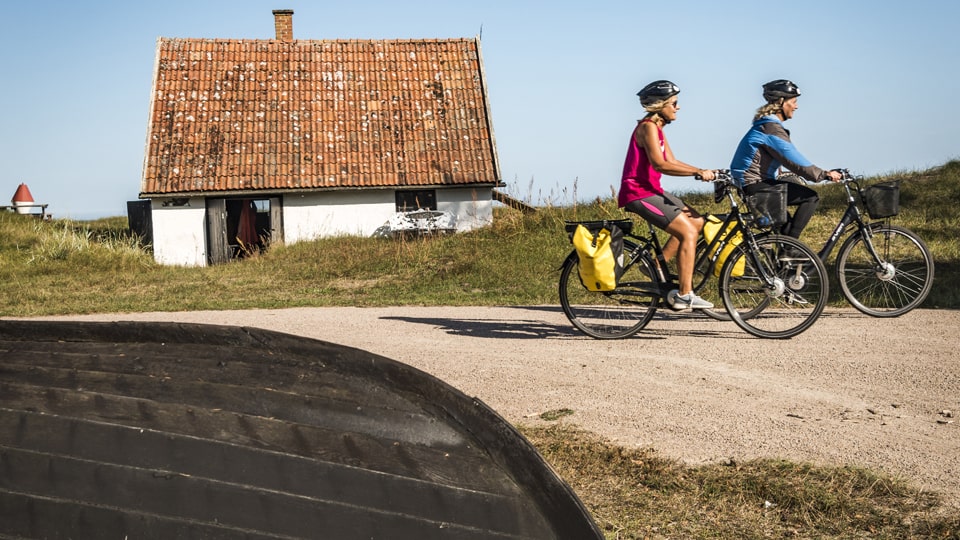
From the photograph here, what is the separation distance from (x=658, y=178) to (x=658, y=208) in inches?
10.5

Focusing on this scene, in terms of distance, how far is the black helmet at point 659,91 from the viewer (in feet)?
27.8

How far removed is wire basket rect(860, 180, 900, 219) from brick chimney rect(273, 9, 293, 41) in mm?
23338

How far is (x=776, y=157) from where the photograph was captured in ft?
30.6

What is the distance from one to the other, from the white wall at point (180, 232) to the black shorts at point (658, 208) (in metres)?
18.7

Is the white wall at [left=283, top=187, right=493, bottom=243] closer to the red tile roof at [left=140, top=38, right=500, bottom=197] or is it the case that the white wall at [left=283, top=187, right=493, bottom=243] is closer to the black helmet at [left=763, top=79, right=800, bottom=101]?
the red tile roof at [left=140, top=38, right=500, bottom=197]

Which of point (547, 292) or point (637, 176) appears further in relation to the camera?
point (547, 292)

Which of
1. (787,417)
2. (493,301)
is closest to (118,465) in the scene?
(787,417)

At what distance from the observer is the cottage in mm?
25516

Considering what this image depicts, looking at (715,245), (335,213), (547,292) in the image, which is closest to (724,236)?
(715,245)

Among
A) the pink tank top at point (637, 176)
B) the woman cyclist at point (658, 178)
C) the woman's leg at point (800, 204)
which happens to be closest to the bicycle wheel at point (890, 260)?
the woman's leg at point (800, 204)

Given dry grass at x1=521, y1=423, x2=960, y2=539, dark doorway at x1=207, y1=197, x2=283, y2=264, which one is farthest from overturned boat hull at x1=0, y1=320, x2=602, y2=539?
dark doorway at x1=207, y1=197, x2=283, y2=264

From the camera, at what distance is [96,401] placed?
131 inches

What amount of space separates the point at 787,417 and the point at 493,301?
22.8 feet

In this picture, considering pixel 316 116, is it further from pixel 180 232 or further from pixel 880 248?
pixel 880 248
